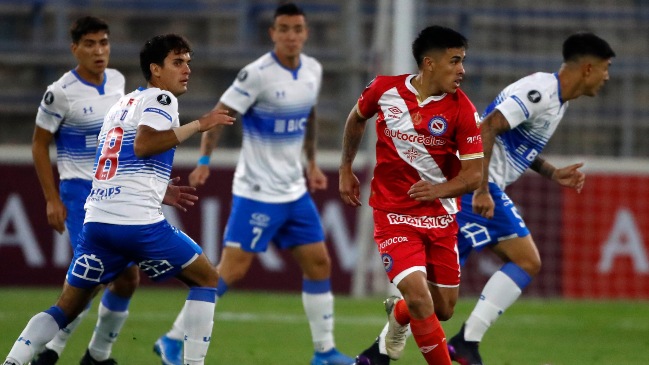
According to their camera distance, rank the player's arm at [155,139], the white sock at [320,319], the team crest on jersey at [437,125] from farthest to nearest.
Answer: the white sock at [320,319]
the team crest on jersey at [437,125]
the player's arm at [155,139]

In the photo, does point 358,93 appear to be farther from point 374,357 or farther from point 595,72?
point 374,357

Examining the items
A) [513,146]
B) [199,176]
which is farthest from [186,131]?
[513,146]

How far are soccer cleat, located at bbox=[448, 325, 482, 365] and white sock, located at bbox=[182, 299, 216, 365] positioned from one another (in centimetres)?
179

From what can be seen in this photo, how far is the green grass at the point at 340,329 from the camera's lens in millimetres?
8242

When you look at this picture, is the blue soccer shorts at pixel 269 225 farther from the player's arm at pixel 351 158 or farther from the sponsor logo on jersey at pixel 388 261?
the sponsor logo on jersey at pixel 388 261

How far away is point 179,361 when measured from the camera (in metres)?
7.46

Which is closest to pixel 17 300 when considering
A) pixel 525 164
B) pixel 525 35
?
pixel 525 164

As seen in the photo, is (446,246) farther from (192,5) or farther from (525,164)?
(192,5)

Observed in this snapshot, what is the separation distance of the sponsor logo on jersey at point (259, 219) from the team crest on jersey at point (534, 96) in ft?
7.21

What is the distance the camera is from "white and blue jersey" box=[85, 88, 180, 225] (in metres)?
5.93

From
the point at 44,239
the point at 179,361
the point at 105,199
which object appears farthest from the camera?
the point at 44,239

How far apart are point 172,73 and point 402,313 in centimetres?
194

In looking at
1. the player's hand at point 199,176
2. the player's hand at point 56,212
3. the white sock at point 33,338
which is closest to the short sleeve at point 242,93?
the player's hand at point 199,176

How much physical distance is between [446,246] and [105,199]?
1.98 m
